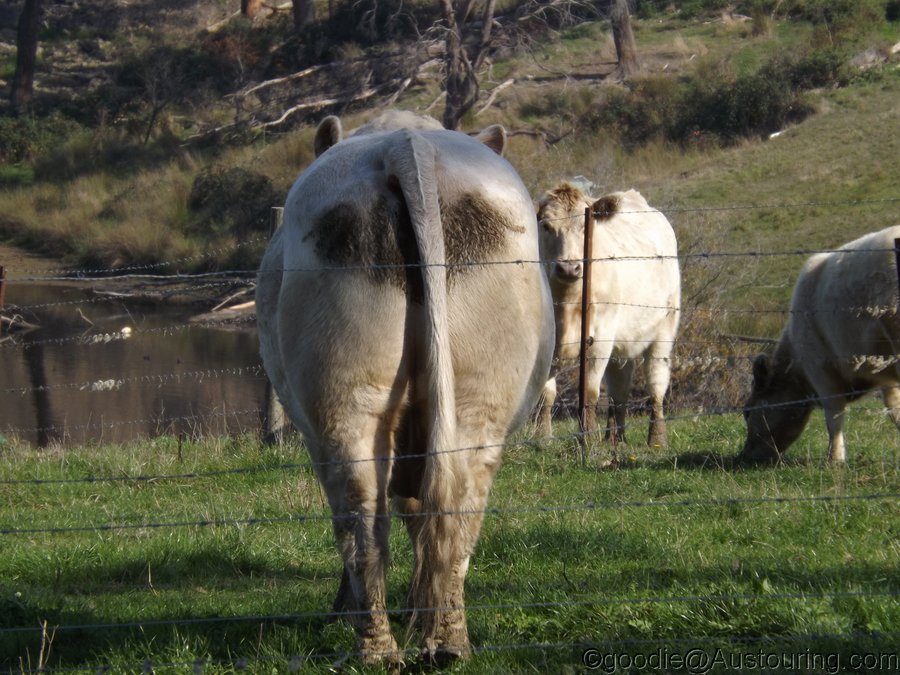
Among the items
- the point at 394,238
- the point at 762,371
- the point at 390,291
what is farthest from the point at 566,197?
the point at 390,291

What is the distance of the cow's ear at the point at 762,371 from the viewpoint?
31.0 ft

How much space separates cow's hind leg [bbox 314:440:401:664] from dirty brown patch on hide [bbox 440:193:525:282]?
794 mm

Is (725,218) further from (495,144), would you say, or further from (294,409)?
(294,409)

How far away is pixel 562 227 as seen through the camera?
31.5ft

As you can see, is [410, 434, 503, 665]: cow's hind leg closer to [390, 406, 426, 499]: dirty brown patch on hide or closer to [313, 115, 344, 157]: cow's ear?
[390, 406, 426, 499]: dirty brown patch on hide

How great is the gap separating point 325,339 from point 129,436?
10.9 m

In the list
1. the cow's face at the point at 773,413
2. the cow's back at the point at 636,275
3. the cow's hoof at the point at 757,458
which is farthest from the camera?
the cow's back at the point at 636,275

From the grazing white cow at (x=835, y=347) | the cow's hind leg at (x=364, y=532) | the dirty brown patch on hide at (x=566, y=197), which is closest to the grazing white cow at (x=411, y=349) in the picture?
the cow's hind leg at (x=364, y=532)

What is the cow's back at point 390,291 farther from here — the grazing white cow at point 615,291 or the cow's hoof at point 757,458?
the grazing white cow at point 615,291

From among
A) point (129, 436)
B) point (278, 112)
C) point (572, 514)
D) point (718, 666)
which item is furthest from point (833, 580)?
point (278, 112)

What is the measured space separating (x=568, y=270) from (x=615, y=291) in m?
1.05

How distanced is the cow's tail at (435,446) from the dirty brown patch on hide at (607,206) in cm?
581

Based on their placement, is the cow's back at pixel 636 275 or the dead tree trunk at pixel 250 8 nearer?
the cow's back at pixel 636 275

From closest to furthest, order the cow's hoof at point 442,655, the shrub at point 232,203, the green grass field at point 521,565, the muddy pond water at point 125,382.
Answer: the cow's hoof at point 442,655
the green grass field at point 521,565
the muddy pond water at point 125,382
the shrub at point 232,203
